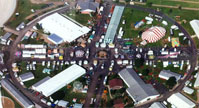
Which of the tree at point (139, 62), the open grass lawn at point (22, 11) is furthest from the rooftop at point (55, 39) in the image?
the tree at point (139, 62)

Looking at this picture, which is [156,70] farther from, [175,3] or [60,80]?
[175,3]

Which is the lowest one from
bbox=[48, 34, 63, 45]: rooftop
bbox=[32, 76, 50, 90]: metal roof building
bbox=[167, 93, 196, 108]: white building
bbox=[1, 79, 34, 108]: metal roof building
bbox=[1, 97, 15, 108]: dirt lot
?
bbox=[1, 97, 15, 108]: dirt lot

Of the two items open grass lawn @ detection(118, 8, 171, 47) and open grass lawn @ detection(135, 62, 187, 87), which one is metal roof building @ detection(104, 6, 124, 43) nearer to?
open grass lawn @ detection(118, 8, 171, 47)

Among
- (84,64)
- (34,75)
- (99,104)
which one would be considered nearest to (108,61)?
(84,64)

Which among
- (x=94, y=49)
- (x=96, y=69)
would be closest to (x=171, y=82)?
(x=96, y=69)

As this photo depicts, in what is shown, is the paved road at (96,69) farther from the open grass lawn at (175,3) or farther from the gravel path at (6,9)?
the gravel path at (6,9)

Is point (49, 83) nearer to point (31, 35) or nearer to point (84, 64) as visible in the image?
point (84, 64)

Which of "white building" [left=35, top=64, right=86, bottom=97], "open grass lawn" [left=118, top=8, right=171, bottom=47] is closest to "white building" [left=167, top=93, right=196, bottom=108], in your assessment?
"open grass lawn" [left=118, top=8, right=171, bottom=47]

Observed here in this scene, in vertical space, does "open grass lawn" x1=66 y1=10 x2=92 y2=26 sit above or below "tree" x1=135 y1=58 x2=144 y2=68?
above
